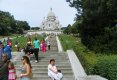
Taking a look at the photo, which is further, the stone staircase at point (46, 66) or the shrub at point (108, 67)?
the stone staircase at point (46, 66)

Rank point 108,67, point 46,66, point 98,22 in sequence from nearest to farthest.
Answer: point 108,67
point 46,66
point 98,22

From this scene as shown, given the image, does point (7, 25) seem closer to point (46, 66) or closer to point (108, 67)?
point (46, 66)

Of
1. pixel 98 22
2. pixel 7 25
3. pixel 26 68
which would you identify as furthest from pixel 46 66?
pixel 7 25

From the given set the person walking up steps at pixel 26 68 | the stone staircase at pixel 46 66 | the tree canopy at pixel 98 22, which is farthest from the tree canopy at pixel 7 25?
the person walking up steps at pixel 26 68

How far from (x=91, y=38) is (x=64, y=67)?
15.8 feet

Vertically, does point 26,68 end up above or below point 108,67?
above

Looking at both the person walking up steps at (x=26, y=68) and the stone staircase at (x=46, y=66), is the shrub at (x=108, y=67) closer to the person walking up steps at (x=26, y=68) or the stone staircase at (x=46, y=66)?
the stone staircase at (x=46, y=66)

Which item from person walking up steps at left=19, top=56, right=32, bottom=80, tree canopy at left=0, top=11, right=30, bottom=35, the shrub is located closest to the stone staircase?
the shrub

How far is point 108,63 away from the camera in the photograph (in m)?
15.8

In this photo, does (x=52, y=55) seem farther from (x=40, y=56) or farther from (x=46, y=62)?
(x=46, y=62)

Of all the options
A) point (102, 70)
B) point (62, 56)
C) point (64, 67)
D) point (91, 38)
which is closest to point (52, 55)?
point (62, 56)

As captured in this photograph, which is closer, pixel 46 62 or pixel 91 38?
pixel 46 62

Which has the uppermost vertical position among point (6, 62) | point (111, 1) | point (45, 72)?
point (111, 1)

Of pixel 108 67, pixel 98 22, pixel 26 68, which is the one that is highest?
pixel 98 22
